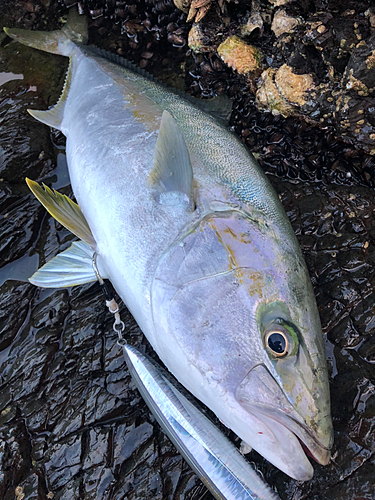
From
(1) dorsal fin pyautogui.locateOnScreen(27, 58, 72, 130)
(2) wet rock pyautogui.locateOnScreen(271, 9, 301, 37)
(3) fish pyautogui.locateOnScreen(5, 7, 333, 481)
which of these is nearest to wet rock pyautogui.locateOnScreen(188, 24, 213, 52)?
(2) wet rock pyautogui.locateOnScreen(271, 9, 301, 37)

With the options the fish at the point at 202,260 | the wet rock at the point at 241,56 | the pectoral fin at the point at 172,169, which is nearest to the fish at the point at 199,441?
the fish at the point at 202,260

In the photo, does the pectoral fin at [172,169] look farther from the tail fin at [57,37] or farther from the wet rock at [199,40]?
the tail fin at [57,37]

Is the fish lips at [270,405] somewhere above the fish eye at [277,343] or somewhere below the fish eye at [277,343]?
below

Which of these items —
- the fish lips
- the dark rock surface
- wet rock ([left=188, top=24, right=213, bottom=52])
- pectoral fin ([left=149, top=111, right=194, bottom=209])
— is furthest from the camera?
wet rock ([left=188, top=24, right=213, bottom=52])

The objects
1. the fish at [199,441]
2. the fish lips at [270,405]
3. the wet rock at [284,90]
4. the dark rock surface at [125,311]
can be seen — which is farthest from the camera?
the wet rock at [284,90]

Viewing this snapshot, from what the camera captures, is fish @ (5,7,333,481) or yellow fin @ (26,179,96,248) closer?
fish @ (5,7,333,481)

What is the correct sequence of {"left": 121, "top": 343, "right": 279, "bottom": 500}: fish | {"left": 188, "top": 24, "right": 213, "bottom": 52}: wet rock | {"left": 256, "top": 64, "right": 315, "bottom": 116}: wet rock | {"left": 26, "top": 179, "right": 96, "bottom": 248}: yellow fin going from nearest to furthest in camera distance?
{"left": 121, "top": 343, "right": 279, "bottom": 500}: fish < {"left": 26, "top": 179, "right": 96, "bottom": 248}: yellow fin < {"left": 256, "top": 64, "right": 315, "bottom": 116}: wet rock < {"left": 188, "top": 24, "right": 213, "bottom": 52}: wet rock

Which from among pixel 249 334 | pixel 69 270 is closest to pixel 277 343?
pixel 249 334

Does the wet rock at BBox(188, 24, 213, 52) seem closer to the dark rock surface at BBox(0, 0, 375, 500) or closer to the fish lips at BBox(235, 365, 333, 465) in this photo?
the dark rock surface at BBox(0, 0, 375, 500)
